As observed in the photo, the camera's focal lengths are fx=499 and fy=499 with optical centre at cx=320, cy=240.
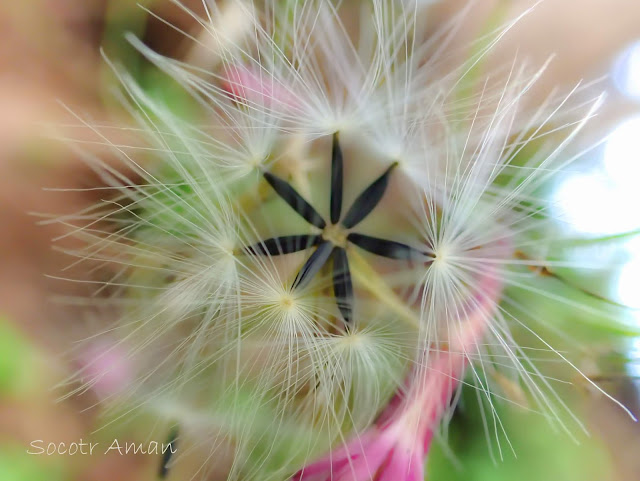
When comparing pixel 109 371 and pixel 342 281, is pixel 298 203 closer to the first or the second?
pixel 342 281

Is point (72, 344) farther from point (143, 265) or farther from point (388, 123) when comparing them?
point (388, 123)

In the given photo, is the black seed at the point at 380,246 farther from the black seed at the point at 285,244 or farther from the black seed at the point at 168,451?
the black seed at the point at 168,451

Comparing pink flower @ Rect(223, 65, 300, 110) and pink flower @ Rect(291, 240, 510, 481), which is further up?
pink flower @ Rect(223, 65, 300, 110)

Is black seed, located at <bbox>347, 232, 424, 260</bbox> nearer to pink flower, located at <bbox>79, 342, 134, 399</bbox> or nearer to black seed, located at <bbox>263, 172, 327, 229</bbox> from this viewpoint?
black seed, located at <bbox>263, 172, 327, 229</bbox>

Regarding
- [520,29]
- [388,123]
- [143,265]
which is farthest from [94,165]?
[520,29]

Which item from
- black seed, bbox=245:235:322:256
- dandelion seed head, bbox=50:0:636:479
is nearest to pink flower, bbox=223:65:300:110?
dandelion seed head, bbox=50:0:636:479

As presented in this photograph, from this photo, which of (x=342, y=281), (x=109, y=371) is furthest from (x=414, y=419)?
(x=109, y=371)

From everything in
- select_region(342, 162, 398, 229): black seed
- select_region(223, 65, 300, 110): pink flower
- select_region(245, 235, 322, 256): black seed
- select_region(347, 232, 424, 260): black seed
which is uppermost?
select_region(223, 65, 300, 110): pink flower

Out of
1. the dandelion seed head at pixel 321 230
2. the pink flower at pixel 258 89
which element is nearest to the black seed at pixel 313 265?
the dandelion seed head at pixel 321 230
